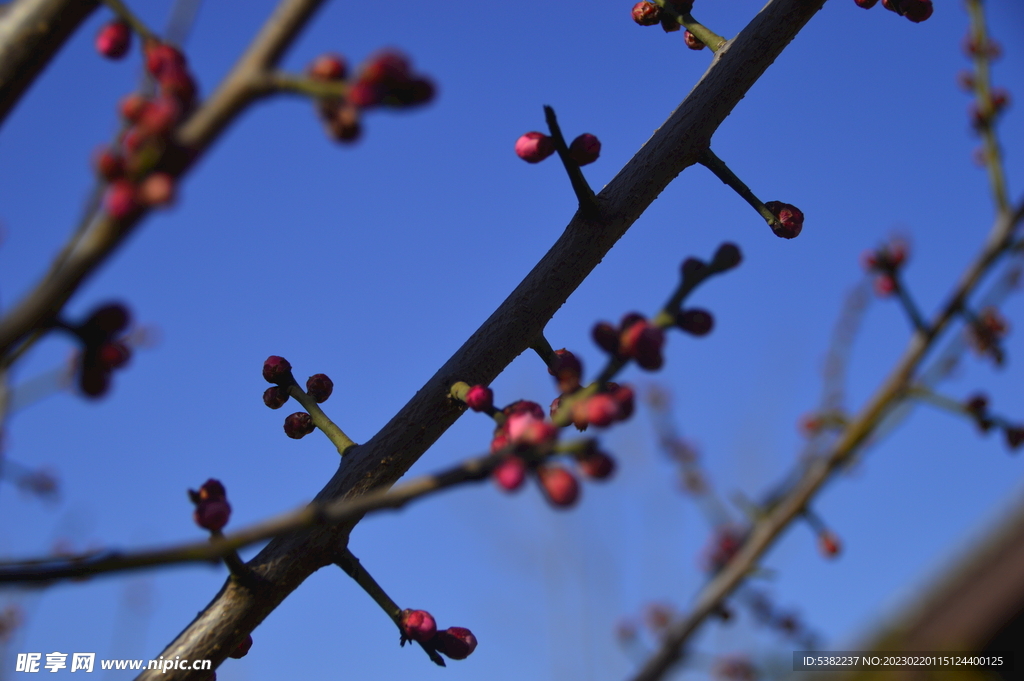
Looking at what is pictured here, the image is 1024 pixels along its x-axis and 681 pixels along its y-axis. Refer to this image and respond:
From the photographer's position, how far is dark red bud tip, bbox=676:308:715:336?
1474mm

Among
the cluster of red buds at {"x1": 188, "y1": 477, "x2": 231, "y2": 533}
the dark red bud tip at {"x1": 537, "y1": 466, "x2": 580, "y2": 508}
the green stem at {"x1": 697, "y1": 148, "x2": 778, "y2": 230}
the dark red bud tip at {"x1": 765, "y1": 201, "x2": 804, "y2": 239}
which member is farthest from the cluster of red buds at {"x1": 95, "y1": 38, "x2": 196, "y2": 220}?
the dark red bud tip at {"x1": 765, "y1": 201, "x2": 804, "y2": 239}

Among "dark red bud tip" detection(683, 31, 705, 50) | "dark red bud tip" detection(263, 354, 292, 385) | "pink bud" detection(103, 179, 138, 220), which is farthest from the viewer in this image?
"dark red bud tip" detection(683, 31, 705, 50)

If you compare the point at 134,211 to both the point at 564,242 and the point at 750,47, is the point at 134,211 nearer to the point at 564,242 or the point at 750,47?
the point at 564,242

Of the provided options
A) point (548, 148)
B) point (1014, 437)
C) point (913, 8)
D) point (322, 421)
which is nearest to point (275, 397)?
point (322, 421)

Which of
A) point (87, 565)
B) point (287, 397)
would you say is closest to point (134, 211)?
point (87, 565)

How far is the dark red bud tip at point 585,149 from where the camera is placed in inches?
75.4

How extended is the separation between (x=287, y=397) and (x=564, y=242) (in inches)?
45.5

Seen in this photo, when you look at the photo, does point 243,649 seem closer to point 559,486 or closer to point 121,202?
point 559,486

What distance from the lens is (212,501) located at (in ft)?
5.18

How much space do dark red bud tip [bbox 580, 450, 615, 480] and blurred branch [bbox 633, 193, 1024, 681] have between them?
0.84 ft

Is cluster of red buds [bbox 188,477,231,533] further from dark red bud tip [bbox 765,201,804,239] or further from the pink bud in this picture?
dark red bud tip [bbox 765,201,804,239]

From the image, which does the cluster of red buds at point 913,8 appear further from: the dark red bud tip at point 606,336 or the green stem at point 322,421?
the green stem at point 322,421

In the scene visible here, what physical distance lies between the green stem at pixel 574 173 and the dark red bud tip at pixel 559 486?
89 cm

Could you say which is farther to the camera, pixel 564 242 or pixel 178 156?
pixel 564 242
